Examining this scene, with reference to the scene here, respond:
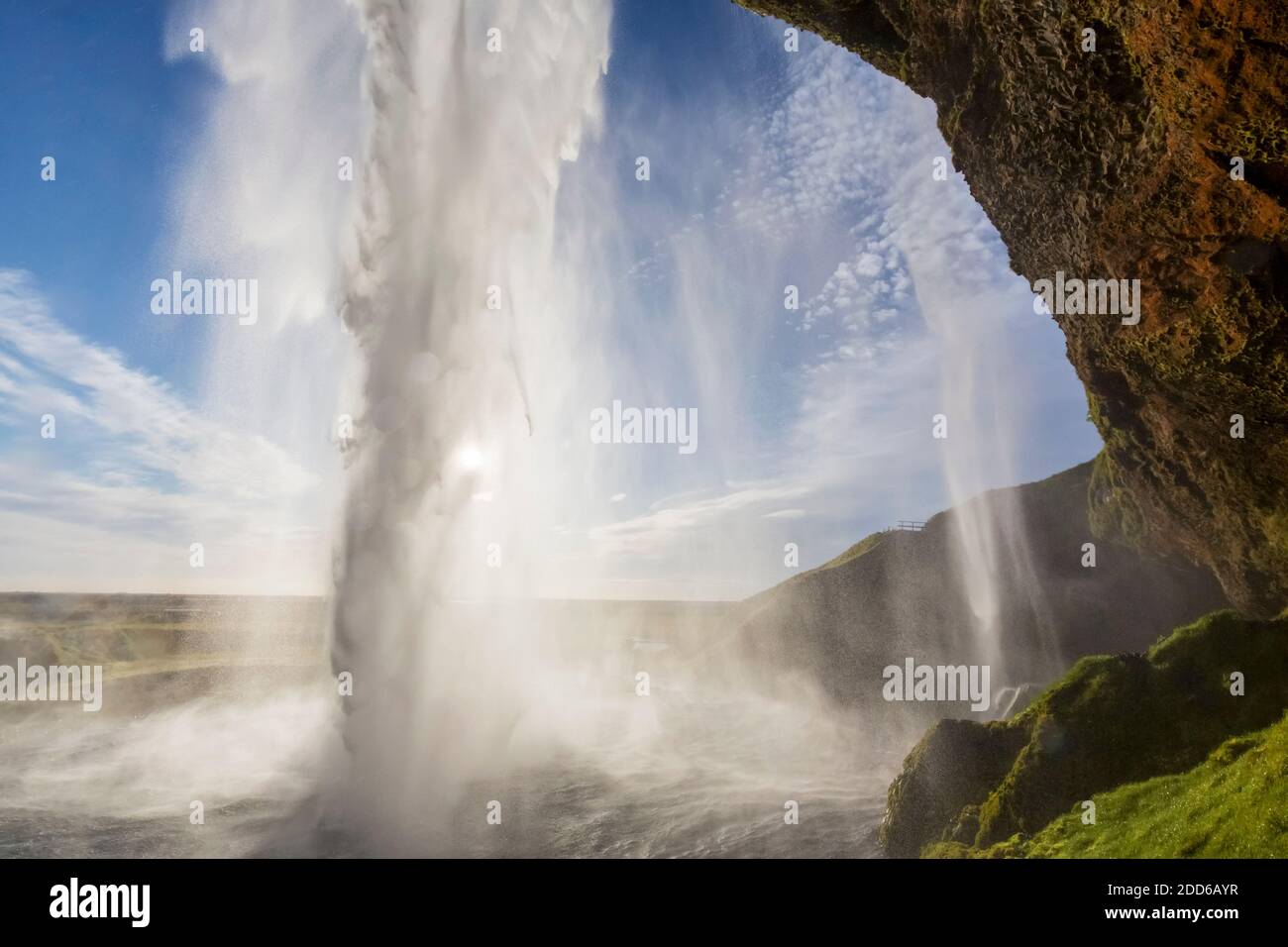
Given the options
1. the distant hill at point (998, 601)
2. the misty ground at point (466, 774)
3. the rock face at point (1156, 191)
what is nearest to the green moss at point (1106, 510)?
the distant hill at point (998, 601)

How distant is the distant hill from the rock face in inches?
528

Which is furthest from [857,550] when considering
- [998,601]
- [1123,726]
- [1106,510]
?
[1123,726]

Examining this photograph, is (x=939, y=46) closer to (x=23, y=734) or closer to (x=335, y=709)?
(x=335, y=709)

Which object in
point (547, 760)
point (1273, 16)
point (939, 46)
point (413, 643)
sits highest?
point (939, 46)

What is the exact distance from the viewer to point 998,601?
31.8m

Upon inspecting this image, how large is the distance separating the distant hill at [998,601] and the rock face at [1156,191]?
1340 centimetres

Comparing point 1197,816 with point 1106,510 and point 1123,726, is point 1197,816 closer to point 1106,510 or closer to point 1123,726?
point 1123,726

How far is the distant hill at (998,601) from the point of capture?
2764 centimetres

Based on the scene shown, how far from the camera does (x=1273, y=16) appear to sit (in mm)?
7723

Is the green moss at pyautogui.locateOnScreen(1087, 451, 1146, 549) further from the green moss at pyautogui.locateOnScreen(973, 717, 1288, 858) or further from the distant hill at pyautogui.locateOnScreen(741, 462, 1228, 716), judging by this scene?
the green moss at pyautogui.locateOnScreen(973, 717, 1288, 858)

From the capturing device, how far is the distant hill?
27.6m

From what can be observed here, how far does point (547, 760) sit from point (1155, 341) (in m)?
23.4

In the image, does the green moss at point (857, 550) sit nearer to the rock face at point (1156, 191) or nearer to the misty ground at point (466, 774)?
the misty ground at point (466, 774)

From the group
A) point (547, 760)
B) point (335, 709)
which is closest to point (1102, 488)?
point (547, 760)
